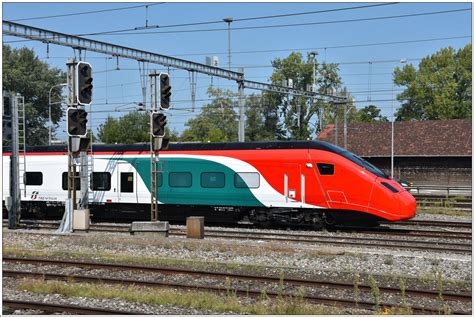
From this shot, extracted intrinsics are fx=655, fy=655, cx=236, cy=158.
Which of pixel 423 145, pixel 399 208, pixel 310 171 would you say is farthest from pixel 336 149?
pixel 423 145

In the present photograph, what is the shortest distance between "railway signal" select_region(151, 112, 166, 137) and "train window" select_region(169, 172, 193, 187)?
9.60 ft

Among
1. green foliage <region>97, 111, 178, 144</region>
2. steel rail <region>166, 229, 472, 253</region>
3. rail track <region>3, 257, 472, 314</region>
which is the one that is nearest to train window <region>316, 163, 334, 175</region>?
steel rail <region>166, 229, 472, 253</region>

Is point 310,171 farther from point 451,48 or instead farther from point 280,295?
point 451,48

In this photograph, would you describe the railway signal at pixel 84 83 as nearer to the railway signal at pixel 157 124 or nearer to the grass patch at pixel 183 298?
the railway signal at pixel 157 124

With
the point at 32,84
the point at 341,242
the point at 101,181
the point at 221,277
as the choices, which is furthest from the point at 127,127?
the point at 221,277

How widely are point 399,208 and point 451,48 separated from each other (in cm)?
5915

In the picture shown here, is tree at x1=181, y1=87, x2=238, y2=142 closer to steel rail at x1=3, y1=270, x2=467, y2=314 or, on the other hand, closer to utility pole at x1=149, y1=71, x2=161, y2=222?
utility pole at x1=149, y1=71, x2=161, y2=222

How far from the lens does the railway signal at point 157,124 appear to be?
20.1m

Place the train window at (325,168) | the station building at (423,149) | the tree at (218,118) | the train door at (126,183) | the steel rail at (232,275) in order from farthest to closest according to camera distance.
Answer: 1. the tree at (218,118)
2. the station building at (423,149)
3. the train door at (126,183)
4. the train window at (325,168)
5. the steel rail at (232,275)

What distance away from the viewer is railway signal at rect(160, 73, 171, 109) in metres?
20.2

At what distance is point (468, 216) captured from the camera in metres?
27.2

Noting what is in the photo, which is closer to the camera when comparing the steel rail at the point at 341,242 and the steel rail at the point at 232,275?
the steel rail at the point at 232,275

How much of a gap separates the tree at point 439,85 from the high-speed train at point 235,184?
5138cm

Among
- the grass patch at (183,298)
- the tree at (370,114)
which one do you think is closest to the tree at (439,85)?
the tree at (370,114)
